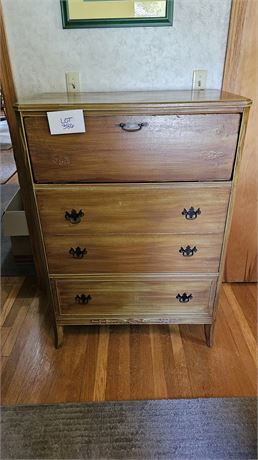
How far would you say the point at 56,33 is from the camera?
4.68ft

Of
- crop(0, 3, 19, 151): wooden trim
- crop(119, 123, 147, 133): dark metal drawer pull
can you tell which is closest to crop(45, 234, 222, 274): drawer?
crop(119, 123, 147, 133): dark metal drawer pull

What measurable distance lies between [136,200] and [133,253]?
0.24 metres

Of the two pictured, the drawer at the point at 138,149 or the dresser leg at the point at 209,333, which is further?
the dresser leg at the point at 209,333

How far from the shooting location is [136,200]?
3.97ft

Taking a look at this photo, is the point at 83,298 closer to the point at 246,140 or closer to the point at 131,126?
the point at 131,126

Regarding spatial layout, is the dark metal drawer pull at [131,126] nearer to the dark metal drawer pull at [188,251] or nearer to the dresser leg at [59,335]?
the dark metal drawer pull at [188,251]

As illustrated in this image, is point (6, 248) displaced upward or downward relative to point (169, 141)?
downward

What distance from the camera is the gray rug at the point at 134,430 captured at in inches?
44.9

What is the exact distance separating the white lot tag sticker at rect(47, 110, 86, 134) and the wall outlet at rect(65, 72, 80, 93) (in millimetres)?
538

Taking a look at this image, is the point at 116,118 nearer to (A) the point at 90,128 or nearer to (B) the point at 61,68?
(A) the point at 90,128

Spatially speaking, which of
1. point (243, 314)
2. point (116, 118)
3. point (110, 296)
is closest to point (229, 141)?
point (116, 118)

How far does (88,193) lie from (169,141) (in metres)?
0.36

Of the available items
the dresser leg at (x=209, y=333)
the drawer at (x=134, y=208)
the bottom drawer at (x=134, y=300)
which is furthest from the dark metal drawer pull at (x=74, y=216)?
the dresser leg at (x=209, y=333)

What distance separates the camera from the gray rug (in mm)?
1142
